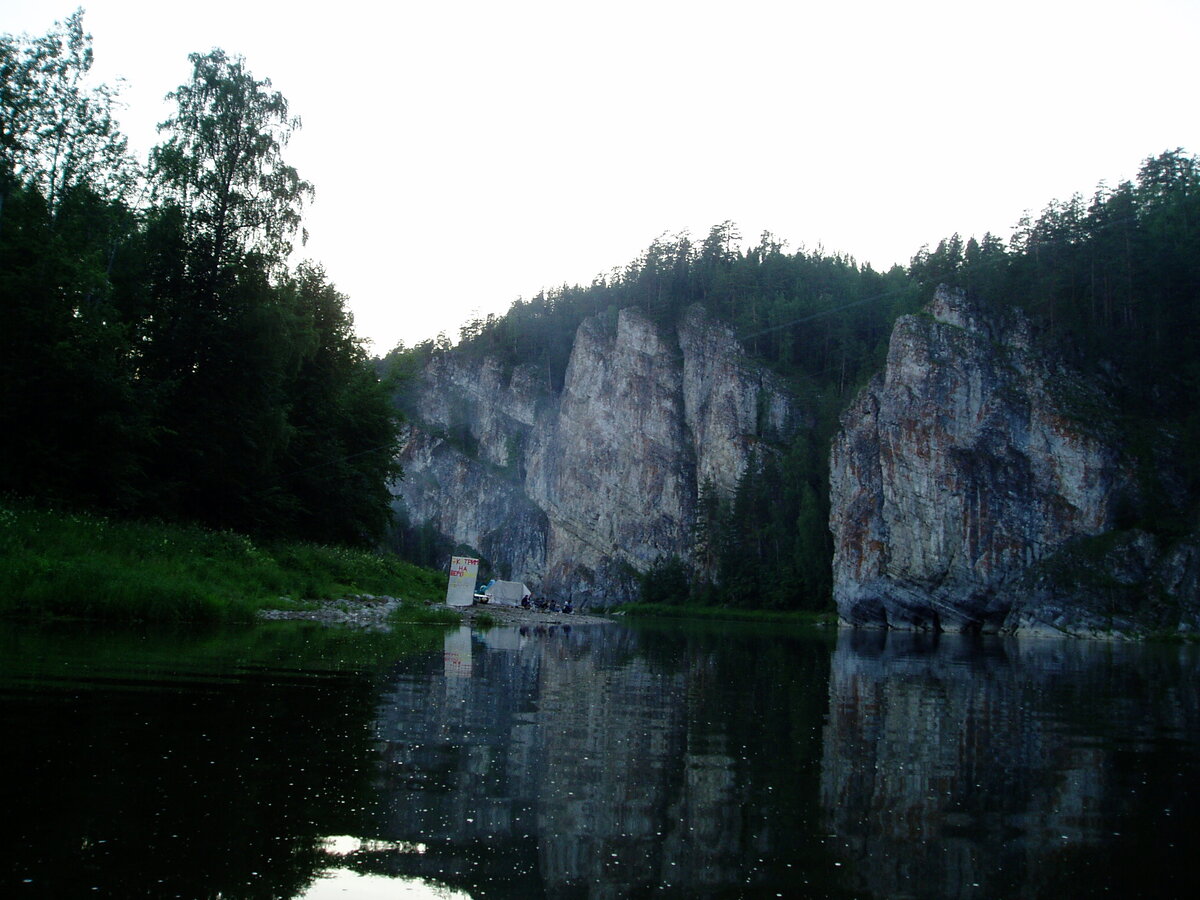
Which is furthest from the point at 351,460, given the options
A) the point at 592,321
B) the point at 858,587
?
the point at 592,321

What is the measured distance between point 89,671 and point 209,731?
10.9ft

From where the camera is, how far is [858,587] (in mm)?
72750

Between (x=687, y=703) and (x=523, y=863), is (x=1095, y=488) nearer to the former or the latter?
(x=687, y=703)

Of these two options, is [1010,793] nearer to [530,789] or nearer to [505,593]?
[530,789]

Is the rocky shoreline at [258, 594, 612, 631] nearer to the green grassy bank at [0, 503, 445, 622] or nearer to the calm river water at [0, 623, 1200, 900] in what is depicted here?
the green grassy bank at [0, 503, 445, 622]

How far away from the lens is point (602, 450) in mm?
110062

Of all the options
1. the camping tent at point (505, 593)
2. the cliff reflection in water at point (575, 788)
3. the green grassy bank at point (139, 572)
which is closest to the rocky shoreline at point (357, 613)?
the green grassy bank at point (139, 572)

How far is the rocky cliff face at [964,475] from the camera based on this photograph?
63219 mm

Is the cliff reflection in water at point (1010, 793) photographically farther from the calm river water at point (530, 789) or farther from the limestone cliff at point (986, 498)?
the limestone cliff at point (986, 498)

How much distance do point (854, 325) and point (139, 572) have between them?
309 ft

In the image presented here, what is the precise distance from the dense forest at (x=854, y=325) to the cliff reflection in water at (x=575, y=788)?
109ft

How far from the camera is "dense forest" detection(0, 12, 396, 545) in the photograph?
21.0m

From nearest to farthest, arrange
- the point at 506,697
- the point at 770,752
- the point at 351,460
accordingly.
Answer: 1. the point at 770,752
2. the point at 506,697
3. the point at 351,460

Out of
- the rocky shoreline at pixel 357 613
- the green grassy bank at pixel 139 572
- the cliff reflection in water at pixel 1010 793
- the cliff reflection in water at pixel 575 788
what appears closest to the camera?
the cliff reflection in water at pixel 575 788
